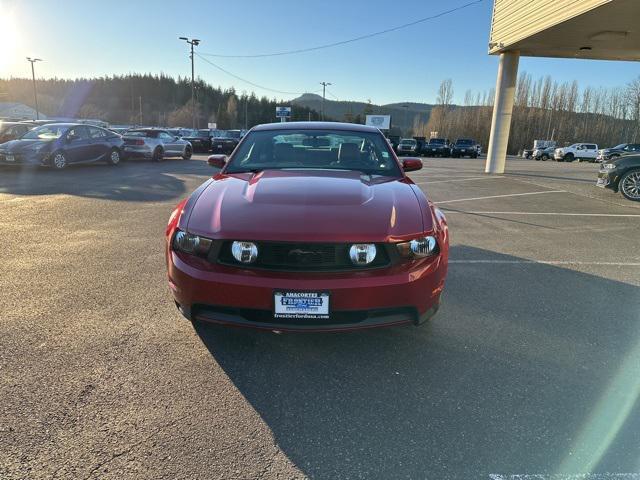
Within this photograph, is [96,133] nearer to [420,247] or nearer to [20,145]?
[20,145]

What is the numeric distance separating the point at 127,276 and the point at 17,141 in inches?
478

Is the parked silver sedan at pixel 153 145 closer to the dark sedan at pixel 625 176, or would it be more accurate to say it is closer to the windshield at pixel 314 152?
the windshield at pixel 314 152

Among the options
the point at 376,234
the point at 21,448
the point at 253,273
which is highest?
the point at 376,234

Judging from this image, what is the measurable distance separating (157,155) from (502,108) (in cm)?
1532

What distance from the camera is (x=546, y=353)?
3.11 m

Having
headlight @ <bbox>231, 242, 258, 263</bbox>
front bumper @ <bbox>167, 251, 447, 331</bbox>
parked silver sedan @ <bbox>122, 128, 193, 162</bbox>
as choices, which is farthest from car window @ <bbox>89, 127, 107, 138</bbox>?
headlight @ <bbox>231, 242, 258, 263</bbox>

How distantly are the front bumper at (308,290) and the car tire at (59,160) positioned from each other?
43.9 feet

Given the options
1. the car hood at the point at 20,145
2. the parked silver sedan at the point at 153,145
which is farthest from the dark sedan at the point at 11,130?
the car hood at the point at 20,145

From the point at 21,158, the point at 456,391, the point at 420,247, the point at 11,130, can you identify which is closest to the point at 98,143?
the point at 21,158

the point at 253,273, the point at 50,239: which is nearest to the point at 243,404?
the point at 253,273

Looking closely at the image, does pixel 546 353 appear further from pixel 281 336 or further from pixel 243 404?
pixel 243 404

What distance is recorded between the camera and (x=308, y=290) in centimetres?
249

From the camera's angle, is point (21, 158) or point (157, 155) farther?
point (157, 155)

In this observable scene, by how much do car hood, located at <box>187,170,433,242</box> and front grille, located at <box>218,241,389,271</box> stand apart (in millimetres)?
66
